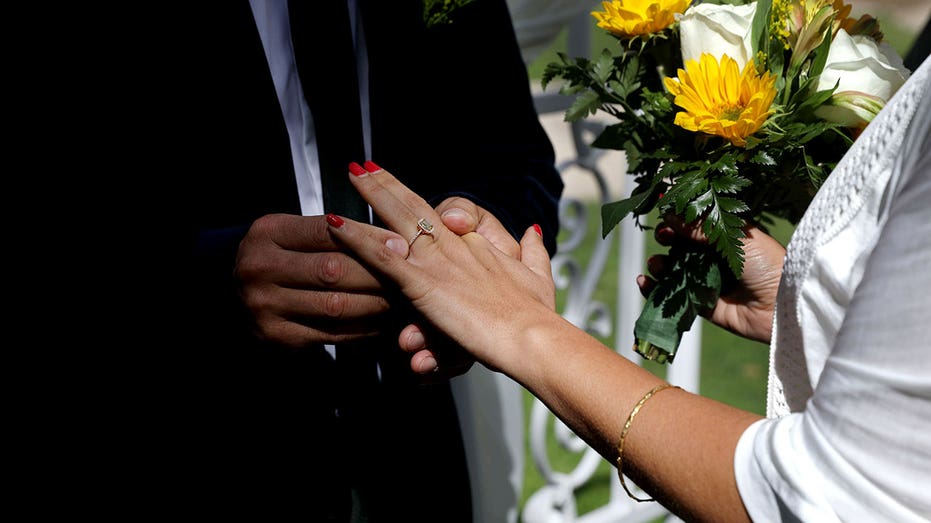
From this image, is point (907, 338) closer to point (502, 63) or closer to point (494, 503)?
point (502, 63)

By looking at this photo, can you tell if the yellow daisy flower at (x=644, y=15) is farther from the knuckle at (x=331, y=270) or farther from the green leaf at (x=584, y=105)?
the knuckle at (x=331, y=270)

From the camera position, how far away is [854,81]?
1319 millimetres

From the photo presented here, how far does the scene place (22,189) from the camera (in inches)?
51.3

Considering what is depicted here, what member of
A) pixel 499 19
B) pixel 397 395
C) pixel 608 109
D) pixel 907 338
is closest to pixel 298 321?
pixel 397 395

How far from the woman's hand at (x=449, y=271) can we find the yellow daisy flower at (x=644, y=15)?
0.46 meters

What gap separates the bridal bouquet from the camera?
51.6 inches

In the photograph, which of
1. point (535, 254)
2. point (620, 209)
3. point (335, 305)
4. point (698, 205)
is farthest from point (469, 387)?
point (698, 205)

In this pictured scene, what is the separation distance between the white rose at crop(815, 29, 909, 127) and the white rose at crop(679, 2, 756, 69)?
136mm

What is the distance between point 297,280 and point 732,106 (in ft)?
2.66

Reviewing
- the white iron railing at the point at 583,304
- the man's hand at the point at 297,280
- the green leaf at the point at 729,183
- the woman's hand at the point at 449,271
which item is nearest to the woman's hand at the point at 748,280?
the green leaf at the point at 729,183

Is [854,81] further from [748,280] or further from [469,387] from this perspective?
[469,387]

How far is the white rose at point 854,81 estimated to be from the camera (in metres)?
1.31

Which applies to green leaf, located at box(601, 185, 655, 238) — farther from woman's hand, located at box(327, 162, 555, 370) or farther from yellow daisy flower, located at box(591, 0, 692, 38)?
yellow daisy flower, located at box(591, 0, 692, 38)

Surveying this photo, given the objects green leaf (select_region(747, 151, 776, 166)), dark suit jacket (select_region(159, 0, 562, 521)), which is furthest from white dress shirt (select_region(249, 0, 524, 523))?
green leaf (select_region(747, 151, 776, 166))
